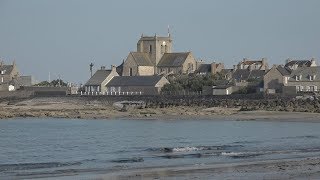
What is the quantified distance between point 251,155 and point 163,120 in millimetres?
34035

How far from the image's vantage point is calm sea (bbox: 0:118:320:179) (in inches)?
1057

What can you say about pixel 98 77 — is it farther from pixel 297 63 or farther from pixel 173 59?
pixel 297 63

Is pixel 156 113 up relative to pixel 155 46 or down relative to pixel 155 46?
down

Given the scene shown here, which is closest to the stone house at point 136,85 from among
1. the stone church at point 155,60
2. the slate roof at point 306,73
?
the stone church at point 155,60

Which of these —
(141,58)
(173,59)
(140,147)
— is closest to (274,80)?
(173,59)

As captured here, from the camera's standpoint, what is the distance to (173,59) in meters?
118

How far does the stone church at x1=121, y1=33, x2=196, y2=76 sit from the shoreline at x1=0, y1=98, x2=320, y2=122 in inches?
1027

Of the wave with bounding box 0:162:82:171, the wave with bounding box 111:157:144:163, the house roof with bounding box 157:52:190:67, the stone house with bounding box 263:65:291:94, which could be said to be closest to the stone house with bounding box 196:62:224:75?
the house roof with bounding box 157:52:190:67

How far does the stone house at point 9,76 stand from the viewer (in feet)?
357

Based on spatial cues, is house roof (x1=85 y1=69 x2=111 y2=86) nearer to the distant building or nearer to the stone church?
the stone church

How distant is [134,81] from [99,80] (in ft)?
25.9

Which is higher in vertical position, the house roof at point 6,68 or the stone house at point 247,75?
the house roof at point 6,68

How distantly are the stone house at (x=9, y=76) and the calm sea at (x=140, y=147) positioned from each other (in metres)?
57.9

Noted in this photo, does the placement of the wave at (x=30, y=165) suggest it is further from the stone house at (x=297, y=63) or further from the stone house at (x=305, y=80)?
the stone house at (x=297, y=63)
